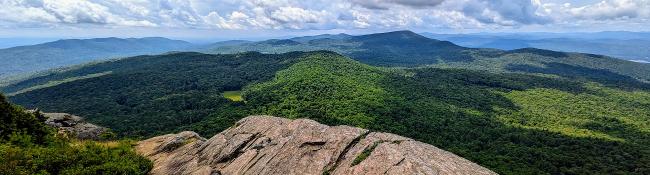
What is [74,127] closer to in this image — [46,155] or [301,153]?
[46,155]

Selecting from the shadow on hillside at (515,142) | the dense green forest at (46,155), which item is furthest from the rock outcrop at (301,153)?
the shadow on hillside at (515,142)

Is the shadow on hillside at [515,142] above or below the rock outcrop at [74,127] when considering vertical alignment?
below

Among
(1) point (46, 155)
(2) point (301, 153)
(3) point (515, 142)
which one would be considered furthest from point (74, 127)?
(3) point (515, 142)

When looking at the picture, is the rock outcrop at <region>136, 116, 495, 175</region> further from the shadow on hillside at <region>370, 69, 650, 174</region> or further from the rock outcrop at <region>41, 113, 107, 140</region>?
the shadow on hillside at <region>370, 69, 650, 174</region>

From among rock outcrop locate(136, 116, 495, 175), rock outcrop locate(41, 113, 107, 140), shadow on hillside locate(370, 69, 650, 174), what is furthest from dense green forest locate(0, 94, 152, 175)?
shadow on hillside locate(370, 69, 650, 174)

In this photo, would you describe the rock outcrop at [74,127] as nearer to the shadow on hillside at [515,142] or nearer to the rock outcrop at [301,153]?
the rock outcrop at [301,153]

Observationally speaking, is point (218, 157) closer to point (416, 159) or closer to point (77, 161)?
point (77, 161)

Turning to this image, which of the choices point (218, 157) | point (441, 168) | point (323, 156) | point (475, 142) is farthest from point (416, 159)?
point (475, 142)
